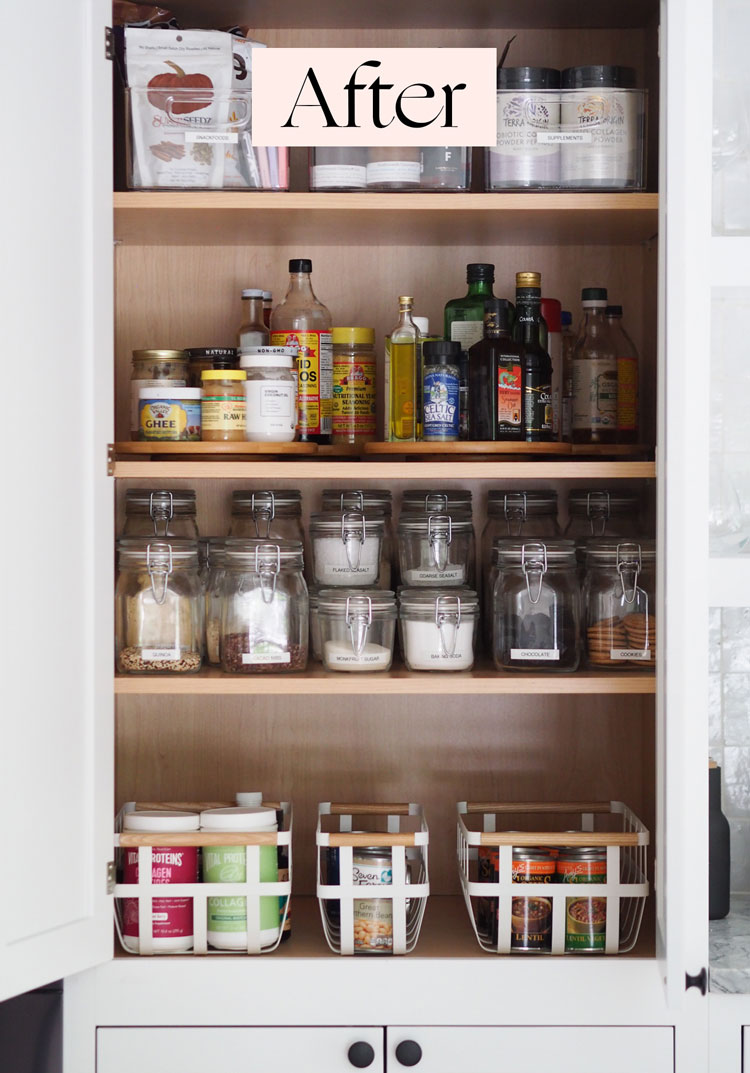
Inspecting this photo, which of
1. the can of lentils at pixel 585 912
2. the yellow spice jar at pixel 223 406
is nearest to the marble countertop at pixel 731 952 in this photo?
the can of lentils at pixel 585 912

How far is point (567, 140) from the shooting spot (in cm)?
157

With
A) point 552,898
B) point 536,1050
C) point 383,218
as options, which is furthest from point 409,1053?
point 383,218

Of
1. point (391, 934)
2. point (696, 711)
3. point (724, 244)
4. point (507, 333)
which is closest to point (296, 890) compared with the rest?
point (391, 934)

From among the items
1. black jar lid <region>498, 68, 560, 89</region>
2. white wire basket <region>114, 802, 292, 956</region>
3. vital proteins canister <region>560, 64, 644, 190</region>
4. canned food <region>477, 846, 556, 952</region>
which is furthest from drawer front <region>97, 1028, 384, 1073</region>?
black jar lid <region>498, 68, 560, 89</region>

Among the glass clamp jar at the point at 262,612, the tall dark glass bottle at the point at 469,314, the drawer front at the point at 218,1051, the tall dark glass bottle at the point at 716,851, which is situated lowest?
the drawer front at the point at 218,1051

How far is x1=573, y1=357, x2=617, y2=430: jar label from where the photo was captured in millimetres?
1680

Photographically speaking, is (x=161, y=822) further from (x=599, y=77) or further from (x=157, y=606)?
(x=599, y=77)

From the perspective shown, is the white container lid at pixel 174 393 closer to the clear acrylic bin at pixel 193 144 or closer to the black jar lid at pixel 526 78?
the clear acrylic bin at pixel 193 144

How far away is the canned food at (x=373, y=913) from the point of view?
155 cm

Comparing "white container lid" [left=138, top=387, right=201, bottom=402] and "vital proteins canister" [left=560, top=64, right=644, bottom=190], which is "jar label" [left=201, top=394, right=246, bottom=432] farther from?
"vital proteins canister" [left=560, top=64, right=644, bottom=190]

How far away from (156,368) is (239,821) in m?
0.68

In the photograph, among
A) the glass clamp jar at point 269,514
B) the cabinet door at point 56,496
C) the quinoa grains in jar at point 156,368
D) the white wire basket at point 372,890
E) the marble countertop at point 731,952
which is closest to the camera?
the cabinet door at point 56,496

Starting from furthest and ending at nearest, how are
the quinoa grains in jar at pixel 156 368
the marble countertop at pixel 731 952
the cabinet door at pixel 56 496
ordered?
the quinoa grains in jar at pixel 156 368
the marble countertop at pixel 731 952
the cabinet door at pixel 56 496

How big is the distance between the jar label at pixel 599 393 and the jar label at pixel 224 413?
20.7 inches
